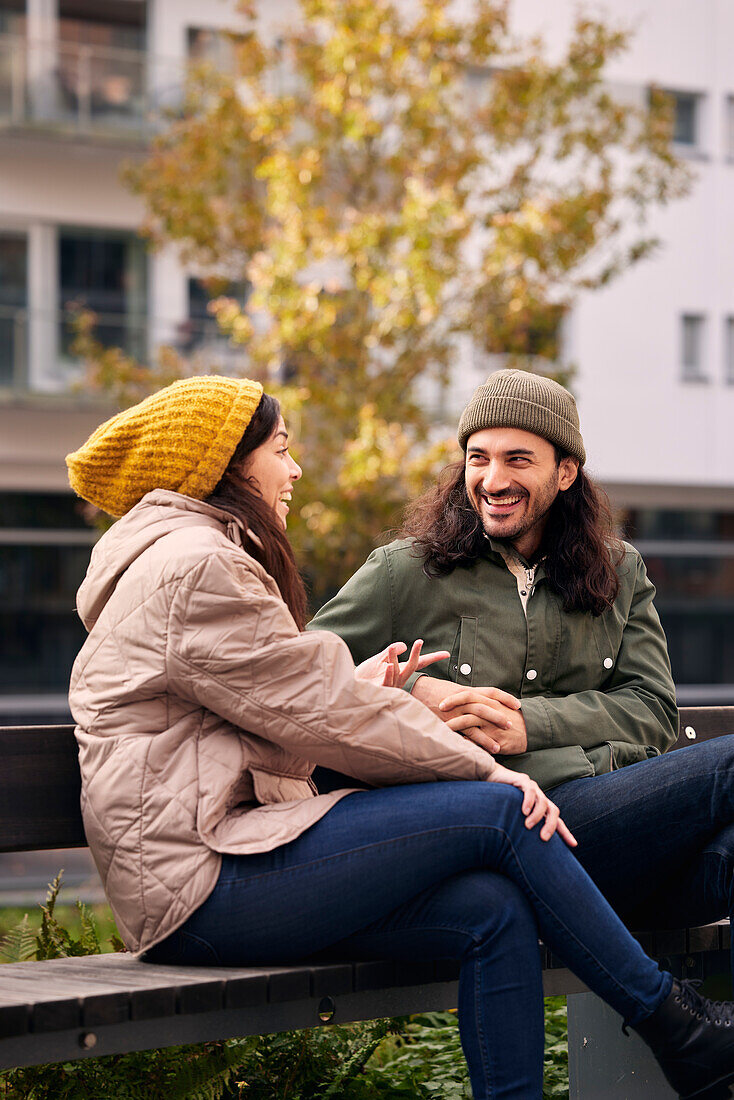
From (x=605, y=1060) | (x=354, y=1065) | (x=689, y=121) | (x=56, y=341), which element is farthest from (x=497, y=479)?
(x=689, y=121)

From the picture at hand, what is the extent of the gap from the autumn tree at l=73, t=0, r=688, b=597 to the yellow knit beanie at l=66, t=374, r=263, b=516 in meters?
6.69

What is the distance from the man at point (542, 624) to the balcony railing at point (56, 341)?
13.1 metres

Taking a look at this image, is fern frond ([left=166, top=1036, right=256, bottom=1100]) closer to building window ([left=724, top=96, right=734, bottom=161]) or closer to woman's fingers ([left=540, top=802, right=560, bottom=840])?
woman's fingers ([left=540, top=802, right=560, bottom=840])

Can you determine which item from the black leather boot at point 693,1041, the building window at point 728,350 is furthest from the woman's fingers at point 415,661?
the building window at point 728,350

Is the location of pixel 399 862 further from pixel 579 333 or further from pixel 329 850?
pixel 579 333

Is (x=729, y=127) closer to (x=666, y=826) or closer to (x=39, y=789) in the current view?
(x=666, y=826)

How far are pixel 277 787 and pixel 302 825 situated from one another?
0.13 m

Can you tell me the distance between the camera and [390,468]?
31.9 feet

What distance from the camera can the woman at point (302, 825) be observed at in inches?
102

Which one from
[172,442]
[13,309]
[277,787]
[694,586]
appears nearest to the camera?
[277,787]

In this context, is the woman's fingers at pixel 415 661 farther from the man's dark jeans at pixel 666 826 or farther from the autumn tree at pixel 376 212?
the autumn tree at pixel 376 212

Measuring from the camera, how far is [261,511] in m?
2.95

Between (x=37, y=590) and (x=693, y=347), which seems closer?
(x=37, y=590)

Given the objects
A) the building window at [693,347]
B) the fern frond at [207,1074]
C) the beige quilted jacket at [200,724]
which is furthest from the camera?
the building window at [693,347]
